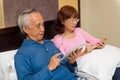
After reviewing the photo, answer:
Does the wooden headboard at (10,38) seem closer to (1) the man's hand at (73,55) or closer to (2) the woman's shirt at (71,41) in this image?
(2) the woman's shirt at (71,41)

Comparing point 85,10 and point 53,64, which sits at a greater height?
point 85,10

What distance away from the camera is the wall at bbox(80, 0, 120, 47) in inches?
98.3

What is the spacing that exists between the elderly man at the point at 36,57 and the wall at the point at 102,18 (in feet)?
2.79

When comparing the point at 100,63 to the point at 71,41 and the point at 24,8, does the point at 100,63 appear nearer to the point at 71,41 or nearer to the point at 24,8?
the point at 71,41

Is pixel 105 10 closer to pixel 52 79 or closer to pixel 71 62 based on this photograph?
pixel 71 62

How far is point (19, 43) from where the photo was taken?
2051mm

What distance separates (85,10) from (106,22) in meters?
0.26

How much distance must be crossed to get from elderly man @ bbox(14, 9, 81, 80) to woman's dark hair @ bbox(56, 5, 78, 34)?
34cm

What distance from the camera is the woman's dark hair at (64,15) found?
2096 mm

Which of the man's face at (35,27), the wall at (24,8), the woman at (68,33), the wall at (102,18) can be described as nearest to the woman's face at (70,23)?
the woman at (68,33)

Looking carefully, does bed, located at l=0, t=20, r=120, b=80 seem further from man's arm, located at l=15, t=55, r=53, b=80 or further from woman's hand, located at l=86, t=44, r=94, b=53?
man's arm, located at l=15, t=55, r=53, b=80

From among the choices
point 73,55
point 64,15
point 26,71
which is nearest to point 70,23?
point 64,15

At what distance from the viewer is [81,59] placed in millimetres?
1967

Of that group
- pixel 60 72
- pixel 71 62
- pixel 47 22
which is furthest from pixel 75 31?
pixel 60 72
